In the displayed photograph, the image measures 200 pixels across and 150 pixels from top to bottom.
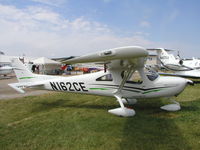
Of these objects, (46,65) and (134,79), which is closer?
(134,79)

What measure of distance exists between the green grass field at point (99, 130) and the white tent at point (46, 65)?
24034 mm

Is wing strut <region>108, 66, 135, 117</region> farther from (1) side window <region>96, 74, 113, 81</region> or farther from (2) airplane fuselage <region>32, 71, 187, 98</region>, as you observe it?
(1) side window <region>96, 74, 113, 81</region>

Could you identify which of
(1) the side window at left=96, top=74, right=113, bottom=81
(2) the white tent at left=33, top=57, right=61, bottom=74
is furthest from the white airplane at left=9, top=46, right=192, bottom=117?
(2) the white tent at left=33, top=57, right=61, bottom=74

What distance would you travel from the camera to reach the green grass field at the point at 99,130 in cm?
334

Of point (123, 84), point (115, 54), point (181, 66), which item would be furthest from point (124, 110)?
point (181, 66)

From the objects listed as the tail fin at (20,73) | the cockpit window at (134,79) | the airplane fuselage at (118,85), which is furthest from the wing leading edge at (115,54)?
the tail fin at (20,73)

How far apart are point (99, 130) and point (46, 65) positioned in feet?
92.1

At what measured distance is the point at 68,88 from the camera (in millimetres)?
6117

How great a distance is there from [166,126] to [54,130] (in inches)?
125

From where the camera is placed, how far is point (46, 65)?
1170 inches

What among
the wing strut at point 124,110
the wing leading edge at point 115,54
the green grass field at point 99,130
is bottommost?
the green grass field at point 99,130

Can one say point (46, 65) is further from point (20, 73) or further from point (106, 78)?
point (106, 78)

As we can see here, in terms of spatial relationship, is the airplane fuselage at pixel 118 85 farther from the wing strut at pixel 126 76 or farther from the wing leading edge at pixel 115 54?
the wing leading edge at pixel 115 54

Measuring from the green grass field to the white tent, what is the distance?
946 inches
